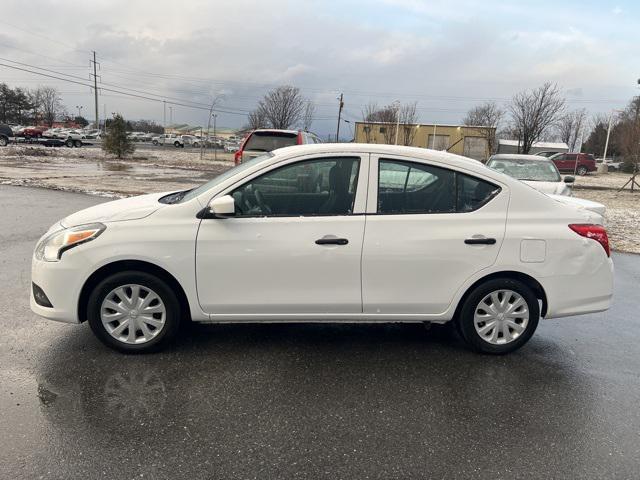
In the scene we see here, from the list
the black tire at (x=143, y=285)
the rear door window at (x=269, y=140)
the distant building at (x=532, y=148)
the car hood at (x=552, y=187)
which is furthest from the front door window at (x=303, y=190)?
the distant building at (x=532, y=148)

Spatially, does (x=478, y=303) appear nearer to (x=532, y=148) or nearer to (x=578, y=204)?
(x=578, y=204)

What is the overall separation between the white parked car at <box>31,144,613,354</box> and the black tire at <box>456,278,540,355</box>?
0.01 m

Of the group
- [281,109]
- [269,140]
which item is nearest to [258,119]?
[281,109]

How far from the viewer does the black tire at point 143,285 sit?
379 cm

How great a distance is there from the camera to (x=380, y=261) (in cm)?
Result: 384

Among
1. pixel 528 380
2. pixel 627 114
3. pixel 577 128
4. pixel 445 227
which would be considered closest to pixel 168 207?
pixel 445 227

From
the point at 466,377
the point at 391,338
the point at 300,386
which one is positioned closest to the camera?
the point at 300,386

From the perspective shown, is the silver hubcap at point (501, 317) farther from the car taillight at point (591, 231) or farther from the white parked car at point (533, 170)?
the white parked car at point (533, 170)

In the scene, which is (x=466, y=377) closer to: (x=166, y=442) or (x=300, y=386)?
(x=300, y=386)

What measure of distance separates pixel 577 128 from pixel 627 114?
10.5 meters

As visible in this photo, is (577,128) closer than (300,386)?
No

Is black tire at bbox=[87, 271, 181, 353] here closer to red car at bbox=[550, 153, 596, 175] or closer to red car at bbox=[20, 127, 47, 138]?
red car at bbox=[550, 153, 596, 175]

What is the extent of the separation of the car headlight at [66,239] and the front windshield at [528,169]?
9.23 m

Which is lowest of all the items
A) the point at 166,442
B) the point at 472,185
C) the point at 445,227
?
the point at 166,442
